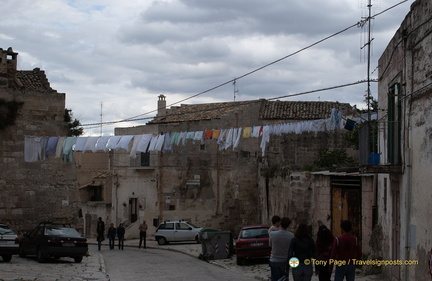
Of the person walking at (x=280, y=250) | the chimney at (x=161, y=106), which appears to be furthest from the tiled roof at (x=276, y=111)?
the person walking at (x=280, y=250)

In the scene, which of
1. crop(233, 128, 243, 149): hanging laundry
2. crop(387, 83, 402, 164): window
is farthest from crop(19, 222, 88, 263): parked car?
crop(387, 83, 402, 164): window

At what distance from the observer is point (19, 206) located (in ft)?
86.8

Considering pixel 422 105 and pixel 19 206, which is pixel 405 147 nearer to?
pixel 422 105

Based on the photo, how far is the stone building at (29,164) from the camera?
26.3 metres

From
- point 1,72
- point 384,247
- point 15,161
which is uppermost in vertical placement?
point 1,72

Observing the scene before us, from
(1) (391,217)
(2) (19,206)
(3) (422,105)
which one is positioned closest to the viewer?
(3) (422,105)

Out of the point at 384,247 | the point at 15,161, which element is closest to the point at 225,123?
the point at 15,161

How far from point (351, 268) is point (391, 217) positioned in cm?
441

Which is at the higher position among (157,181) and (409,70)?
(409,70)

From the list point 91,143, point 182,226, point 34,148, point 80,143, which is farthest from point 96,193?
point 91,143

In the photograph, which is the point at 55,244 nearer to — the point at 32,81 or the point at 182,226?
the point at 32,81

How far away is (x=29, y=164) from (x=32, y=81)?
162 inches

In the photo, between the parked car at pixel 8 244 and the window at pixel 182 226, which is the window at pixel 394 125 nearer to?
the parked car at pixel 8 244

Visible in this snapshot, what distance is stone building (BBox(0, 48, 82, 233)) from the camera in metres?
26.3
